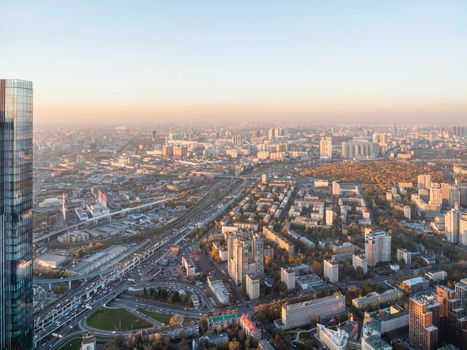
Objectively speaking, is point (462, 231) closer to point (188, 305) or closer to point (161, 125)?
point (188, 305)

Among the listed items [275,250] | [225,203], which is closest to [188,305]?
[275,250]

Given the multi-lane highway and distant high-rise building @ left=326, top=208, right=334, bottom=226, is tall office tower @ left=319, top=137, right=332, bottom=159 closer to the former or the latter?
distant high-rise building @ left=326, top=208, right=334, bottom=226

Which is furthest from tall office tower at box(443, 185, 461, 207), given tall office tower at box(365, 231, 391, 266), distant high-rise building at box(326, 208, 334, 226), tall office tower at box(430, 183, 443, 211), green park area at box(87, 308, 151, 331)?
green park area at box(87, 308, 151, 331)

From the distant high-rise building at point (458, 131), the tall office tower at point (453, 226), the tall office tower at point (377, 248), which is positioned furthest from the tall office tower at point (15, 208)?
the distant high-rise building at point (458, 131)

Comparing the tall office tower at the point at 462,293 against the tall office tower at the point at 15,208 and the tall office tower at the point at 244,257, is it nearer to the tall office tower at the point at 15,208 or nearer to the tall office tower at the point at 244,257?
the tall office tower at the point at 244,257

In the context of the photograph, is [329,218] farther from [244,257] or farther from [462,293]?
[462,293]
